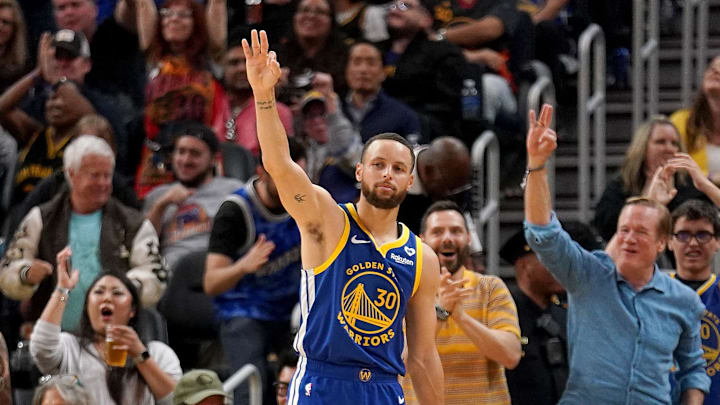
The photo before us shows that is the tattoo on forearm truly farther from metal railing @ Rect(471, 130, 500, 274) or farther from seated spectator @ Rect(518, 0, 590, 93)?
seated spectator @ Rect(518, 0, 590, 93)

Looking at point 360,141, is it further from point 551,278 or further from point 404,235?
point 404,235

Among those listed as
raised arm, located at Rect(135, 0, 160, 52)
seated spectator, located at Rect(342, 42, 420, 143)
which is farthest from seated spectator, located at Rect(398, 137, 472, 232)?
raised arm, located at Rect(135, 0, 160, 52)

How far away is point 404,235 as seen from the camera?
20.2 ft

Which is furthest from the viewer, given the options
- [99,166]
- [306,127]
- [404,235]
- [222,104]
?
[222,104]

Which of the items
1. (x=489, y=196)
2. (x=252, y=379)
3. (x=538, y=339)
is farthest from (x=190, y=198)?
(x=538, y=339)

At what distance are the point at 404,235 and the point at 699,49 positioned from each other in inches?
237

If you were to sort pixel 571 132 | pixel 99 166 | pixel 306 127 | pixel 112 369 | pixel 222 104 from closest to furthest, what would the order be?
pixel 112 369 → pixel 99 166 → pixel 306 127 → pixel 222 104 → pixel 571 132

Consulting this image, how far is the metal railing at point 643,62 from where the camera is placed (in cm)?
1096

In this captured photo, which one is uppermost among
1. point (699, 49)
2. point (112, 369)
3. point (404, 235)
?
point (699, 49)

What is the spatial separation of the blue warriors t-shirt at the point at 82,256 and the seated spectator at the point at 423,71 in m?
2.44

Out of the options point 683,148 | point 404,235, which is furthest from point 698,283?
point 404,235

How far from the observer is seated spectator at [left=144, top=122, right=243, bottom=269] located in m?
9.09

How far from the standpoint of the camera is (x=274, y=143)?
227 inches

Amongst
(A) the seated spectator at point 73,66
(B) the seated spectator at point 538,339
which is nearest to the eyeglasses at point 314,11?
(A) the seated spectator at point 73,66
